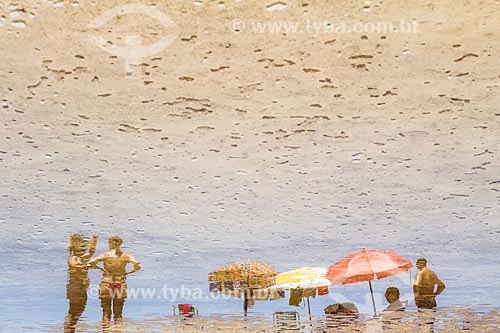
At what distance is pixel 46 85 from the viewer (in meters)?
2.57

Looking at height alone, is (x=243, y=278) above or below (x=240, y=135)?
below

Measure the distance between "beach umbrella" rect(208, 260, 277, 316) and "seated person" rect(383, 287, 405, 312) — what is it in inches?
62.5

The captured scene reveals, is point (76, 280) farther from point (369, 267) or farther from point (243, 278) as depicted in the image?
point (243, 278)

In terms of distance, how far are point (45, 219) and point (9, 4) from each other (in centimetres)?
413

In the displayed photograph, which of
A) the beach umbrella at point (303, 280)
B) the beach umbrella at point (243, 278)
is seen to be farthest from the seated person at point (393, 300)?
the beach umbrella at point (243, 278)

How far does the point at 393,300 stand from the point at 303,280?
1.25 meters

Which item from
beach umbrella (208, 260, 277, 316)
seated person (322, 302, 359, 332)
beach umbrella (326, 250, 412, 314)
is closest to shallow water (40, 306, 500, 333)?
seated person (322, 302, 359, 332)

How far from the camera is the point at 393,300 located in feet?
12.1

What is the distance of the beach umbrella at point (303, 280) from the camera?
4762mm

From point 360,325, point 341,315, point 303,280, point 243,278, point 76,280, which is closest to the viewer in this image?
point 76,280

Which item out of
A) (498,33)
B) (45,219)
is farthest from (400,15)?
(45,219)

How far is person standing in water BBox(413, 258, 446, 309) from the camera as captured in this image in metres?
4.01

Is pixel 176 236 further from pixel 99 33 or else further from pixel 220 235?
pixel 99 33

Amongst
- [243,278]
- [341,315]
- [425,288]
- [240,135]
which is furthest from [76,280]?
[243,278]
